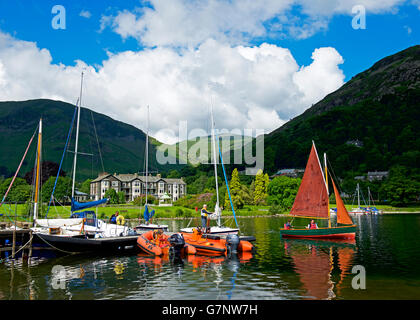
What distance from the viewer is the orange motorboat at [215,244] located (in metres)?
31.2

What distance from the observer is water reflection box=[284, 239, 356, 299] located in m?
19.4

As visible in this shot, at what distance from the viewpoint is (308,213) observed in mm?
44938

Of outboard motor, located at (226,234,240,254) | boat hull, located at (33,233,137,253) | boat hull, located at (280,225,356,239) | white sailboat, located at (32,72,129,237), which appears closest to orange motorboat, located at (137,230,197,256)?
boat hull, located at (33,233,137,253)

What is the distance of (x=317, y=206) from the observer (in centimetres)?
4388

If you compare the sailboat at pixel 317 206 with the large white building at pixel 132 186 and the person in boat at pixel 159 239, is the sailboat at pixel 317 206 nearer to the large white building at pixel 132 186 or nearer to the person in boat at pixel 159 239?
the person in boat at pixel 159 239

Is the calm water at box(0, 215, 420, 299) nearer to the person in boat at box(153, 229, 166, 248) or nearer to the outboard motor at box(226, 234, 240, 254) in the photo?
the outboard motor at box(226, 234, 240, 254)

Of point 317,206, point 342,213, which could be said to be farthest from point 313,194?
point 342,213

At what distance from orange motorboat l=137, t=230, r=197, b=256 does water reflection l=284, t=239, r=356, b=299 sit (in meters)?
10.2

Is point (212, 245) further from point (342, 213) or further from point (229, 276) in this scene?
point (342, 213)

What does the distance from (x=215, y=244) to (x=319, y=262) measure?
31.8ft
